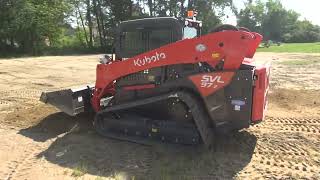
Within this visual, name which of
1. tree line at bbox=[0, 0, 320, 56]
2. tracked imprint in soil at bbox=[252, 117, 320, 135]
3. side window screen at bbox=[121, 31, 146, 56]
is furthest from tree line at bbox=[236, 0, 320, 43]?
side window screen at bbox=[121, 31, 146, 56]

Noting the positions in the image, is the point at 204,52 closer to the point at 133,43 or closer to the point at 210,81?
the point at 210,81

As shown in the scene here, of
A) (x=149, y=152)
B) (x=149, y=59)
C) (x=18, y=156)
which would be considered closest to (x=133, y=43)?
(x=149, y=59)

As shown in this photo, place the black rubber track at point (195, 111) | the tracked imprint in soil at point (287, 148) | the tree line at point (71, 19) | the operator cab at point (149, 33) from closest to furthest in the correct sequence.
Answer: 1. the tracked imprint in soil at point (287, 148)
2. the black rubber track at point (195, 111)
3. the operator cab at point (149, 33)
4. the tree line at point (71, 19)

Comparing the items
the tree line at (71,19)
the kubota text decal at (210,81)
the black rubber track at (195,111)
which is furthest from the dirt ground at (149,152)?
the tree line at (71,19)

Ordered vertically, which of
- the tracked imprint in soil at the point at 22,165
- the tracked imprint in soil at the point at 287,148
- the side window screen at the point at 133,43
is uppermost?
the side window screen at the point at 133,43

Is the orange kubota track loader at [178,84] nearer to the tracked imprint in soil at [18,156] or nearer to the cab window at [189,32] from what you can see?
the cab window at [189,32]

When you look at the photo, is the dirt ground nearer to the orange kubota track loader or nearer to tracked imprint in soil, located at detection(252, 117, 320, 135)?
tracked imprint in soil, located at detection(252, 117, 320, 135)

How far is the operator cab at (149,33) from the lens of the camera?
7.12m

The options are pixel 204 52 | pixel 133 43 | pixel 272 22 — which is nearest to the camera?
pixel 204 52

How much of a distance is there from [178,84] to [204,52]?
0.70 meters

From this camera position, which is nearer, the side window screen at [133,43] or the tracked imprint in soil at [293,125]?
the side window screen at [133,43]

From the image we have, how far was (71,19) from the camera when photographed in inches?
1738

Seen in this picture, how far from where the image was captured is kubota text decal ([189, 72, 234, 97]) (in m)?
6.47

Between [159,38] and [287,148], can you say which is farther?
[159,38]
